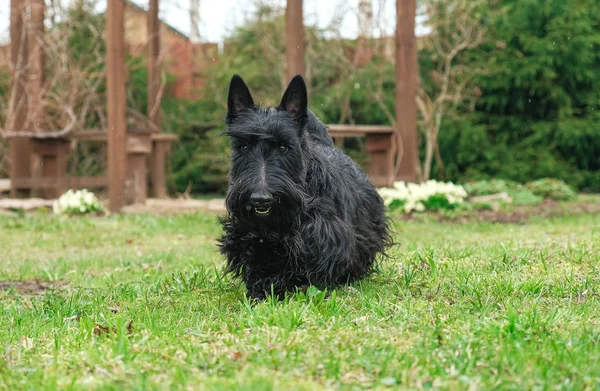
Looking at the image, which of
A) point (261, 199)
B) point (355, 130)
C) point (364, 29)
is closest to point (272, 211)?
point (261, 199)

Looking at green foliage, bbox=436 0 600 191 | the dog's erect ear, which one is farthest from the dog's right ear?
green foliage, bbox=436 0 600 191

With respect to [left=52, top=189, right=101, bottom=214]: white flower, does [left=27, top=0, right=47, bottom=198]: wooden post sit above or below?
above

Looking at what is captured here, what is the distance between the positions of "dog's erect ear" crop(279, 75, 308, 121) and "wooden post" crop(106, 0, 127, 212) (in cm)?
685

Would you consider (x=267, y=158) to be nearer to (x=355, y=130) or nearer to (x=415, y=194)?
(x=415, y=194)

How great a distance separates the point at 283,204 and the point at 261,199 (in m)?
0.20

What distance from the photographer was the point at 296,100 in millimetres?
4633

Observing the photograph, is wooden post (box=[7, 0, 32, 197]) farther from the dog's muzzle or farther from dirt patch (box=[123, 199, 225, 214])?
the dog's muzzle

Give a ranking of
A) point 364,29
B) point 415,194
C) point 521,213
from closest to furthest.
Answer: point 415,194 < point 521,213 < point 364,29

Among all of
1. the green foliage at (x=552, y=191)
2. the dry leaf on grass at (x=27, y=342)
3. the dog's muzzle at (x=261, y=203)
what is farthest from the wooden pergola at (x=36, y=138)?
the dry leaf on grass at (x=27, y=342)

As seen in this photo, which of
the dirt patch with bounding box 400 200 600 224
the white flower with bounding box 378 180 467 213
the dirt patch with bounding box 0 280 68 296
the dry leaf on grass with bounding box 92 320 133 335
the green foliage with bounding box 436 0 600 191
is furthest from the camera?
the green foliage with bounding box 436 0 600 191

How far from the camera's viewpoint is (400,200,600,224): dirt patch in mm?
10602

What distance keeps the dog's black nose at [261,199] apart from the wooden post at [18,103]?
9329 millimetres

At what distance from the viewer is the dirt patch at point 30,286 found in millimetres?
6209

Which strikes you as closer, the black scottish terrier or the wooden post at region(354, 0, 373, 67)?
the black scottish terrier
